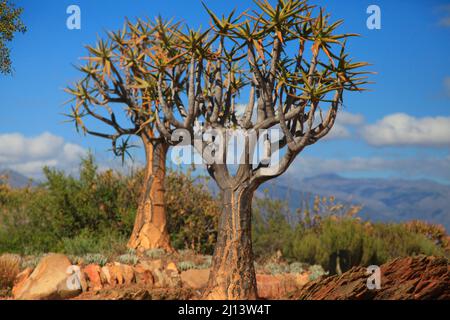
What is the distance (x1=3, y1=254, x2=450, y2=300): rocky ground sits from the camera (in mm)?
5602

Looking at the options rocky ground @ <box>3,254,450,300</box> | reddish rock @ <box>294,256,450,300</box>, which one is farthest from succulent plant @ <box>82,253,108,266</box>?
reddish rock @ <box>294,256,450,300</box>

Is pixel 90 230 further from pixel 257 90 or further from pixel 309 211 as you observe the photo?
pixel 257 90

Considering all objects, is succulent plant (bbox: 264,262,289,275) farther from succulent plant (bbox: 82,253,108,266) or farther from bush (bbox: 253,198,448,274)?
succulent plant (bbox: 82,253,108,266)

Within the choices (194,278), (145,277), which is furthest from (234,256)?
(145,277)

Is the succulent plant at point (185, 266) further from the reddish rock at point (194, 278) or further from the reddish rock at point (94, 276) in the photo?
the reddish rock at point (94, 276)

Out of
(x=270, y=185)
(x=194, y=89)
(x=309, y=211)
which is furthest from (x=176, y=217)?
(x=194, y=89)

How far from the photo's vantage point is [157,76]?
31.1 feet

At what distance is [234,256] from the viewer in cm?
821

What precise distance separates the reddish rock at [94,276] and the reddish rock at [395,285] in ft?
15.0

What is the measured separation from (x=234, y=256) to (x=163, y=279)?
1.92 metres

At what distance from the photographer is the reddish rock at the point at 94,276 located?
9.06m

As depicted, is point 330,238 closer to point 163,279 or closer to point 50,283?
point 163,279
